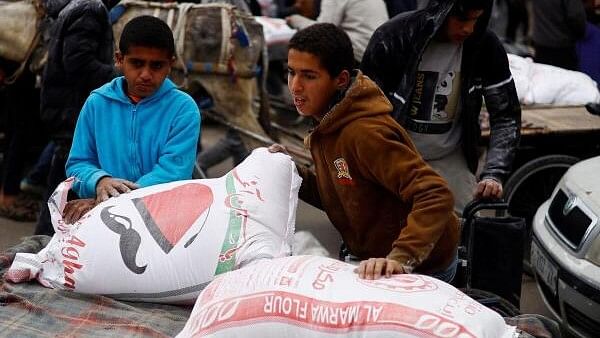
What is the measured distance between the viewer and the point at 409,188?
2.58 m

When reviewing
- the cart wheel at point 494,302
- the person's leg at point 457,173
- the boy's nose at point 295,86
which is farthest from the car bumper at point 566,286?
the boy's nose at point 295,86

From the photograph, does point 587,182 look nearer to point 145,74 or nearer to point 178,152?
point 178,152

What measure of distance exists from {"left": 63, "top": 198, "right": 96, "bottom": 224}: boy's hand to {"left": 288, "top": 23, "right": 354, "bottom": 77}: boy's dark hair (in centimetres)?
86

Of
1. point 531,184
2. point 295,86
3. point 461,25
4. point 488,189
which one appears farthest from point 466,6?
point 531,184

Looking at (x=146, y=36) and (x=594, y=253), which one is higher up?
(x=146, y=36)

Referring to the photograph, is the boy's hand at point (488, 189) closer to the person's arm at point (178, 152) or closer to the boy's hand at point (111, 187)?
the person's arm at point (178, 152)

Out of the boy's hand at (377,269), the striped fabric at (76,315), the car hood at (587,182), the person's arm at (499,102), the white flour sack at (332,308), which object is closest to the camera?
the white flour sack at (332,308)

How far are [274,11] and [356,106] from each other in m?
6.74

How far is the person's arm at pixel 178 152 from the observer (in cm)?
322

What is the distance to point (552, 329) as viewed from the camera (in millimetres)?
2658

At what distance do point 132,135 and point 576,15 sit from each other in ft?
17.6

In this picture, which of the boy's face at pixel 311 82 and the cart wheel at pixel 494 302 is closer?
the boy's face at pixel 311 82

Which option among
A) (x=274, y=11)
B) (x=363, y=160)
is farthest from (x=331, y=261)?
(x=274, y=11)

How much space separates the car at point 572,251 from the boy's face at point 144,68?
1.90 m
